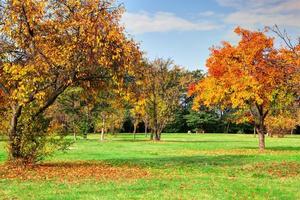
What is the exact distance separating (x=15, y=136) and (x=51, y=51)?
416cm

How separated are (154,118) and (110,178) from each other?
47.9 metres

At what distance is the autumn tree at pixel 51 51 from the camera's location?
2031cm

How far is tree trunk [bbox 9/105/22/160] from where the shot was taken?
70.5 ft

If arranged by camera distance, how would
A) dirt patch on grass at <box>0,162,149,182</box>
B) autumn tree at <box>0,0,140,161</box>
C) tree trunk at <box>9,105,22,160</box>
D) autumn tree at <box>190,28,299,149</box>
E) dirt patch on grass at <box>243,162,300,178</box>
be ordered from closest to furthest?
dirt patch on grass at <box>0,162,149,182</box>, dirt patch on grass at <box>243,162,300,178</box>, autumn tree at <box>0,0,140,161</box>, tree trunk at <box>9,105,22,160</box>, autumn tree at <box>190,28,299,149</box>

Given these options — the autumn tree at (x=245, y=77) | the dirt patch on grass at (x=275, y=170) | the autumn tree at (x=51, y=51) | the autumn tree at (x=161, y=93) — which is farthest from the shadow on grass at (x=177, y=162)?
the autumn tree at (x=161, y=93)

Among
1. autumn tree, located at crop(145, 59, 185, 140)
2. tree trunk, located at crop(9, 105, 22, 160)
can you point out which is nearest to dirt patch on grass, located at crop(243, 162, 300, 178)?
tree trunk, located at crop(9, 105, 22, 160)

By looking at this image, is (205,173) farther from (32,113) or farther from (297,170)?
(32,113)

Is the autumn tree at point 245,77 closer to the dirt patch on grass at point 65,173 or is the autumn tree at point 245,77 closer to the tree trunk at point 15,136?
the dirt patch on grass at point 65,173

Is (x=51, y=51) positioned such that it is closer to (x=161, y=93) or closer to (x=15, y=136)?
(x=15, y=136)

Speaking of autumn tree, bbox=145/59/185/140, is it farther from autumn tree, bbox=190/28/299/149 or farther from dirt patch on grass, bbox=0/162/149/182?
dirt patch on grass, bbox=0/162/149/182

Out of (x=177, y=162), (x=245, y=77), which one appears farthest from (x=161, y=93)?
(x=177, y=162)

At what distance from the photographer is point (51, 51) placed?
2059 cm

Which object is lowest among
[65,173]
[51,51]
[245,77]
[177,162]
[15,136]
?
[65,173]

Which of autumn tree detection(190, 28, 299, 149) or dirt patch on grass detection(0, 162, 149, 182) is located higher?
autumn tree detection(190, 28, 299, 149)
